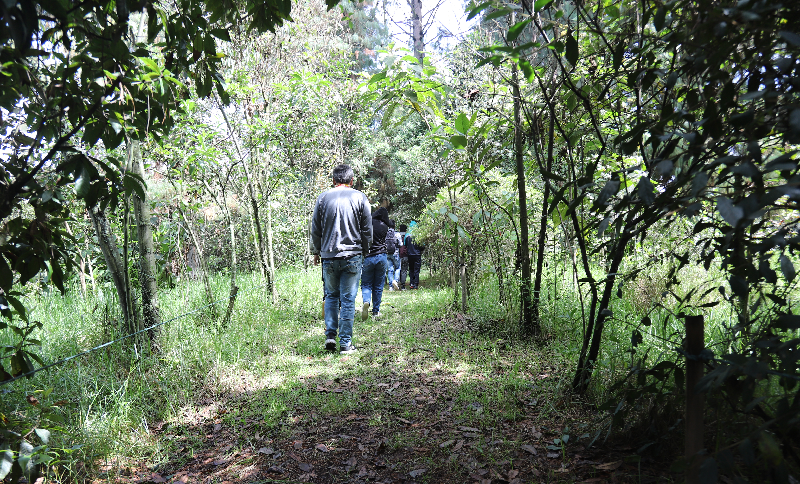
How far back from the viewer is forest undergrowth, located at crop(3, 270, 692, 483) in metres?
2.49

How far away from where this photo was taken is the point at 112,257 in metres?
3.54

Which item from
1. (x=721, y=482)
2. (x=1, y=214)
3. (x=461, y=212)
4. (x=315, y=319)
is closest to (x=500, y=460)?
(x=721, y=482)

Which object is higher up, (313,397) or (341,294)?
(341,294)

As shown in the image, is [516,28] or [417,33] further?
[417,33]

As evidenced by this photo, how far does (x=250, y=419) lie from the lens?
10.9ft

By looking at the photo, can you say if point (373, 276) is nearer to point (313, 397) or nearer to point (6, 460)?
point (313, 397)

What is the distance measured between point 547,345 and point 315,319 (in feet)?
11.8

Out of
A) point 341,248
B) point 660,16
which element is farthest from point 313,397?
point 660,16

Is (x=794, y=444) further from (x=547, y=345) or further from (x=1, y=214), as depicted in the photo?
(x=1, y=214)

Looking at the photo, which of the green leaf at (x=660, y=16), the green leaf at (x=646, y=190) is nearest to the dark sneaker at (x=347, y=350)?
the green leaf at (x=646, y=190)

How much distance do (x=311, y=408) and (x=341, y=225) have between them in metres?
2.17

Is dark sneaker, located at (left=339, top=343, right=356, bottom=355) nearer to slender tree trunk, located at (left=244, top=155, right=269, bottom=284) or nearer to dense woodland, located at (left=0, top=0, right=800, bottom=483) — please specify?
dense woodland, located at (left=0, top=0, right=800, bottom=483)

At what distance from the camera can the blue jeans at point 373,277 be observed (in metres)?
6.74

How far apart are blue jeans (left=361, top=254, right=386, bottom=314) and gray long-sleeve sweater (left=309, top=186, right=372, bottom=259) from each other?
58.7 inches
